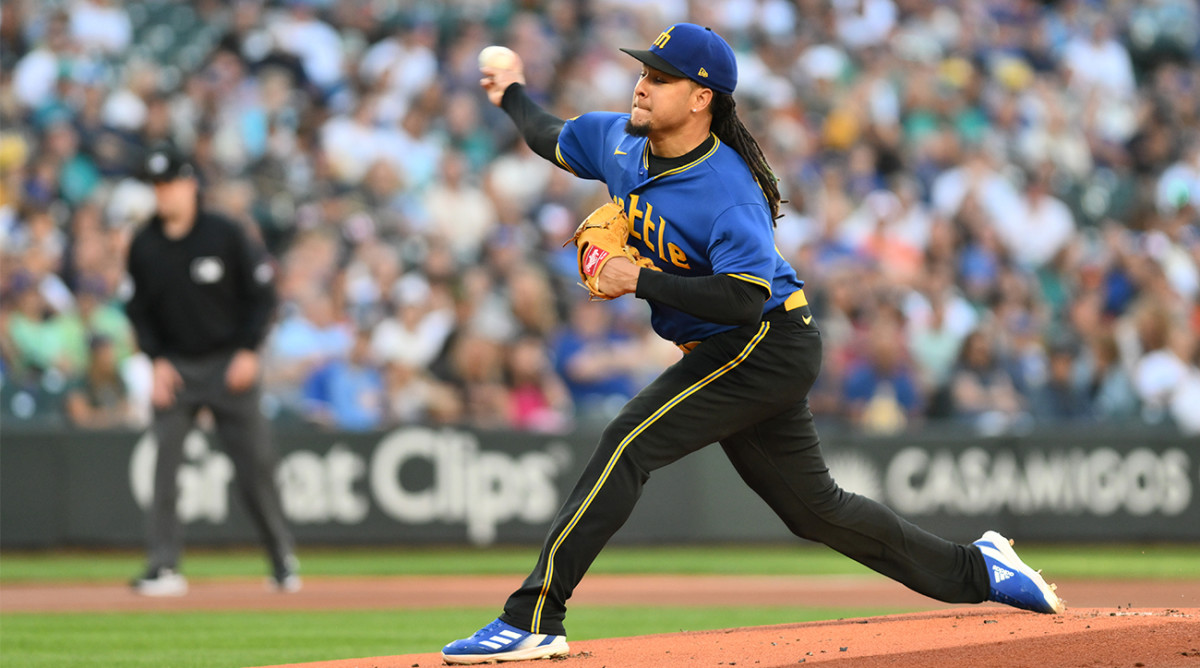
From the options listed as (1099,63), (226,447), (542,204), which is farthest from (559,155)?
(1099,63)

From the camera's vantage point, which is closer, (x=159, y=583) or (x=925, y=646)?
(x=925, y=646)

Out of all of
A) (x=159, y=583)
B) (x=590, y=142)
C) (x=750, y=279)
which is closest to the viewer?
(x=750, y=279)

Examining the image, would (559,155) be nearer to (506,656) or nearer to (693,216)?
(693,216)

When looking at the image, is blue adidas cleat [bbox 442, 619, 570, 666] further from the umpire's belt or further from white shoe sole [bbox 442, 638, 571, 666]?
the umpire's belt

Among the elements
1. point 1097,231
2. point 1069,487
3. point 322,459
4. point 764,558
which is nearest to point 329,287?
point 322,459

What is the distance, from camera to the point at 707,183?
5.22 m

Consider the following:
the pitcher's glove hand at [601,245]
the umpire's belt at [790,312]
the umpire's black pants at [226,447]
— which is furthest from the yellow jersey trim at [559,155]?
the umpire's black pants at [226,447]

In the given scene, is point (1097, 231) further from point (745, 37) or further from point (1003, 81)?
point (745, 37)

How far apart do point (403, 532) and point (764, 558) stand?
117 inches

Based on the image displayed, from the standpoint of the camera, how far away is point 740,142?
17.9 feet

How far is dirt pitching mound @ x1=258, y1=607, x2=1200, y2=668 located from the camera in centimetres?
512

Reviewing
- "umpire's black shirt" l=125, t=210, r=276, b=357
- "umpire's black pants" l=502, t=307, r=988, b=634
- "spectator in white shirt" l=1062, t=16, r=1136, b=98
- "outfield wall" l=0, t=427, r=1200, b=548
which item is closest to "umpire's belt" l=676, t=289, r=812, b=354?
"umpire's black pants" l=502, t=307, r=988, b=634

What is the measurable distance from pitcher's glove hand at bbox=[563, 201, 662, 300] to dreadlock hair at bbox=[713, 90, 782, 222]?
47cm

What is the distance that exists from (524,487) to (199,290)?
406 centimetres
